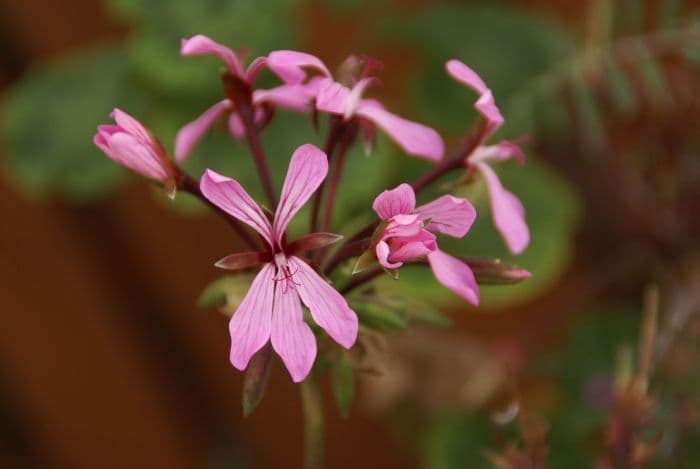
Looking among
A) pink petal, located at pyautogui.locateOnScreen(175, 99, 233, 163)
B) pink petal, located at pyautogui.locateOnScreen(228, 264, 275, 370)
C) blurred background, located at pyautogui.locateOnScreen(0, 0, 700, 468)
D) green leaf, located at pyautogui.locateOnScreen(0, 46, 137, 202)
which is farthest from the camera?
green leaf, located at pyautogui.locateOnScreen(0, 46, 137, 202)

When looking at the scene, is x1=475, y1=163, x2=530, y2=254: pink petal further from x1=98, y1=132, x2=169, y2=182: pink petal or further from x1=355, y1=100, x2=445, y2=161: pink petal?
x1=98, y1=132, x2=169, y2=182: pink petal

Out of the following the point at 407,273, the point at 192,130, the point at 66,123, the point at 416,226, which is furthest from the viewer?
the point at 66,123

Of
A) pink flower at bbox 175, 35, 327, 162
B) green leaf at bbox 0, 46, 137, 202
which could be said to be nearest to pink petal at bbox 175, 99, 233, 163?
pink flower at bbox 175, 35, 327, 162

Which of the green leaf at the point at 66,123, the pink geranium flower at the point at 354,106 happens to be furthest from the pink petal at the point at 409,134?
the green leaf at the point at 66,123

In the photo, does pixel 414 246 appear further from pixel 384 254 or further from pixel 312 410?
pixel 312 410

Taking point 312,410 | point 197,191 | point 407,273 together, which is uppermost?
point 197,191

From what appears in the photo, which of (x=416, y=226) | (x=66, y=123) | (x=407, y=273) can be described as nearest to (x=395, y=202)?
(x=416, y=226)
